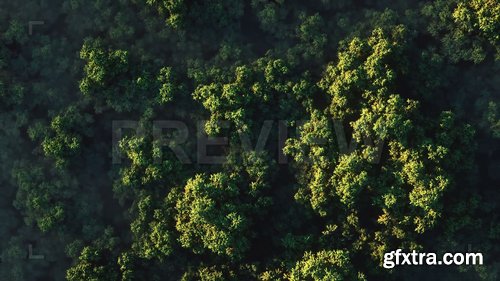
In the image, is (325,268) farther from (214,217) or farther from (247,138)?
(247,138)

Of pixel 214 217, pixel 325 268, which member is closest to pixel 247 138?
pixel 214 217

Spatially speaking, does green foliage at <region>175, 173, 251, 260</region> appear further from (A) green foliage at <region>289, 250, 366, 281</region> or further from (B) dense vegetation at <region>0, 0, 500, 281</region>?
(A) green foliage at <region>289, 250, 366, 281</region>

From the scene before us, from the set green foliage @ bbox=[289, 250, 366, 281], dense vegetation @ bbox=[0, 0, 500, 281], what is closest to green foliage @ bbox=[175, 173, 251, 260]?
dense vegetation @ bbox=[0, 0, 500, 281]

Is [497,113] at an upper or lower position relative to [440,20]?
lower

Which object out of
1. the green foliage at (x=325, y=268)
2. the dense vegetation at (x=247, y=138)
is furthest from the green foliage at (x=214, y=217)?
the green foliage at (x=325, y=268)

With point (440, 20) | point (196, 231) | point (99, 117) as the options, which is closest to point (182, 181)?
point (196, 231)

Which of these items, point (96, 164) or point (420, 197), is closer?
point (420, 197)

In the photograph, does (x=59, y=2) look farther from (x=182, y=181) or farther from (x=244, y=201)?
(x=244, y=201)

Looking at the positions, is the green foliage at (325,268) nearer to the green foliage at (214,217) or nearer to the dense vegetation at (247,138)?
the dense vegetation at (247,138)
